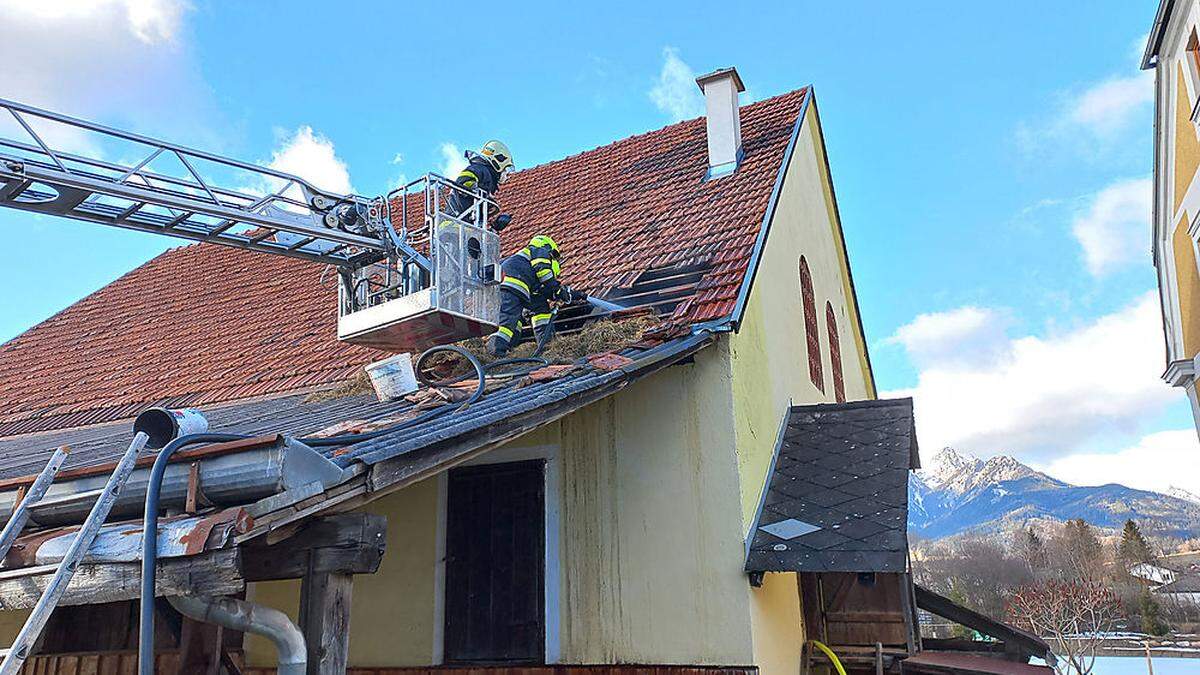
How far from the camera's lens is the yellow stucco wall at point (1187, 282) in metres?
11.4

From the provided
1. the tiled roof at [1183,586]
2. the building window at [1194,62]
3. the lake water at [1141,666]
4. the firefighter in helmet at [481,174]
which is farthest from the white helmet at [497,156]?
the tiled roof at [1183,586]

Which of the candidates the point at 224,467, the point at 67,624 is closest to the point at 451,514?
the point at 67,624

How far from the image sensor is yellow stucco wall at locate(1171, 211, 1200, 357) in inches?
451

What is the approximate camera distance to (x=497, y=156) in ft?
29.3

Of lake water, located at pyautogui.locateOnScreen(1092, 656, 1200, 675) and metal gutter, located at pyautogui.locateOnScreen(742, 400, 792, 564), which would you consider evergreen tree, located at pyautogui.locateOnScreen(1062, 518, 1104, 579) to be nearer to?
lake water, located at pyautogui.locateOnScreen(1092, 656, 1200, 675)

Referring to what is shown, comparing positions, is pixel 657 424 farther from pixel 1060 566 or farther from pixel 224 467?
pixel 1060 566

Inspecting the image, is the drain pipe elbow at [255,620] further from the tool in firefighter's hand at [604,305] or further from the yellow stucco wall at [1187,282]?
the yellow stucco wall at [1187,282]

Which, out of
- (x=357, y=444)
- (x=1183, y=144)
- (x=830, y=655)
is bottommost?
(x=830, y=655)

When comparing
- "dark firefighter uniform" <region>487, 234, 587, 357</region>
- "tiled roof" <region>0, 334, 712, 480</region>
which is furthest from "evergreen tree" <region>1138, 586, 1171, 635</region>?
"tiled roof" <region>0, 334, 712, 480</region>

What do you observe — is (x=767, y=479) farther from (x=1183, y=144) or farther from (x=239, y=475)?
(x=1183, y=144)

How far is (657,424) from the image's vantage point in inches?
272

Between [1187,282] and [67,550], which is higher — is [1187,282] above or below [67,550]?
above

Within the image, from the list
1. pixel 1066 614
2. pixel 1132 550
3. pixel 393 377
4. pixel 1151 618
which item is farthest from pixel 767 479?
pixel 1132 550

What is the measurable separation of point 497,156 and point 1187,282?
9.46 meters
